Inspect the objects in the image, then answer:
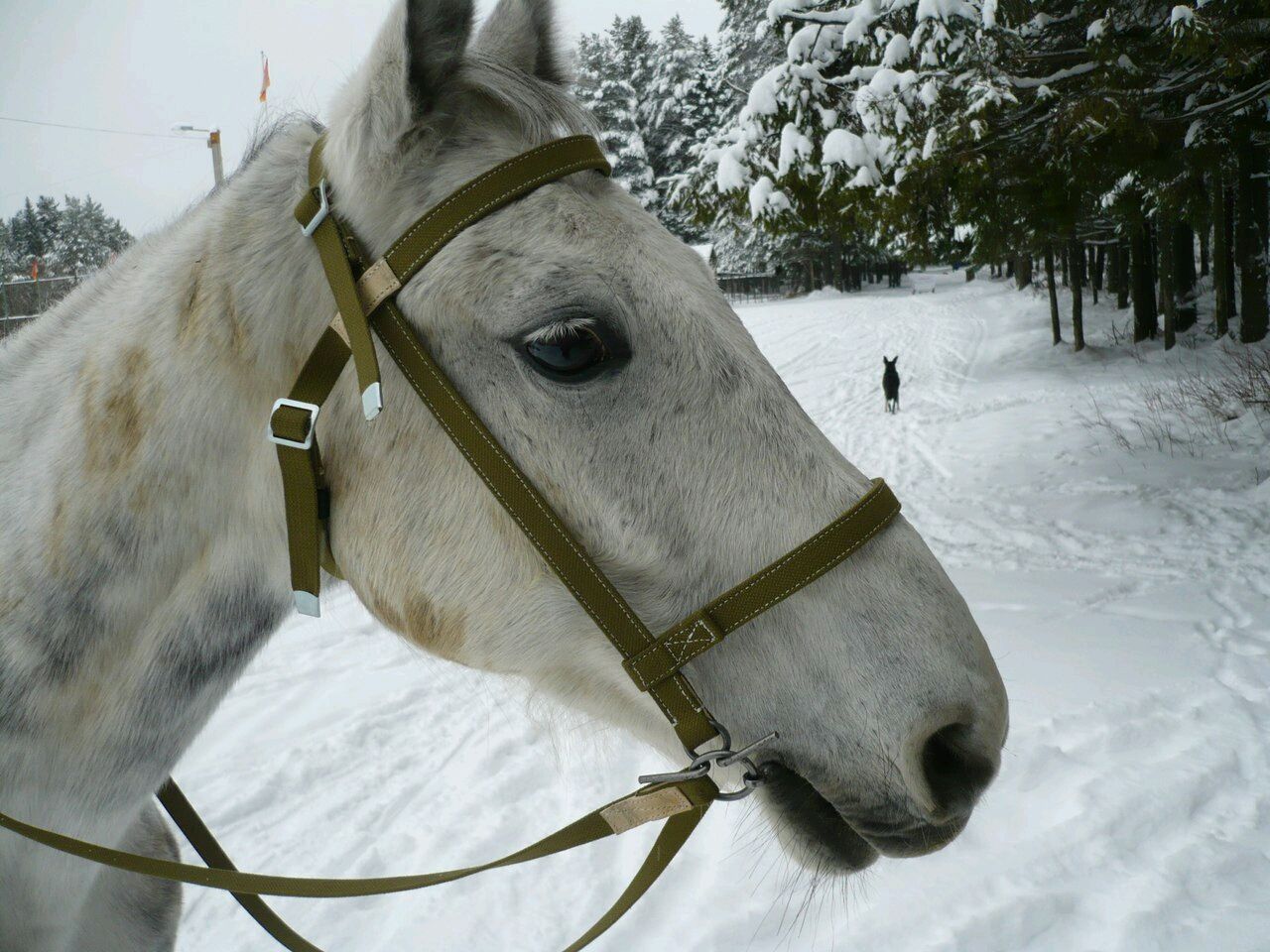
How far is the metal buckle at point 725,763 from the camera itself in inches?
52.8

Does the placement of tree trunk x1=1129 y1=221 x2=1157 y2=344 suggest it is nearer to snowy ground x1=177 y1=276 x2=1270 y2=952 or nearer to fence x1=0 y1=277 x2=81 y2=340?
snowy ground x1=177 y1=276 x2=1270 y2=952

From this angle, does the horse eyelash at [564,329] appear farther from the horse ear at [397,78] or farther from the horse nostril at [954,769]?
the horse nostril at [954,769]

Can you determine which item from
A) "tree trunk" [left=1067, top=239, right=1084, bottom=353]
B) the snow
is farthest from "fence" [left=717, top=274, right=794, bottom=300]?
the snow

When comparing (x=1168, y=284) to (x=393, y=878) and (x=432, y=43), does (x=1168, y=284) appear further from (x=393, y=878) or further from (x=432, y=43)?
(x=393, y=878)

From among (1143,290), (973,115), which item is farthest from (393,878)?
(1143,290)

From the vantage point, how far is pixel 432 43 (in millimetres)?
1422

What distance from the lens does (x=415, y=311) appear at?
1433 mm

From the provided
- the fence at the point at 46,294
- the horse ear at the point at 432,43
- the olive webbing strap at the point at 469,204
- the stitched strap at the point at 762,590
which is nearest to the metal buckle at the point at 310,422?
the olive webbing strap at the point at 469,204

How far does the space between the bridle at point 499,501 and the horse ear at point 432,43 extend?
196 millimetres

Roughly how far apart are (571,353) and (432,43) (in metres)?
0.64

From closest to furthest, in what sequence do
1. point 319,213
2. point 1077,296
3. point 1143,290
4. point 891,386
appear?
1. point 319,213
2. point 891,386
3. point 1143,290
4. point 1077,296

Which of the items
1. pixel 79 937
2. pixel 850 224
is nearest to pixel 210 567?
pixel 79 937

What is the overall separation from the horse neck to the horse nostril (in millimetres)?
1311

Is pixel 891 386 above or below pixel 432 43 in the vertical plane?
below
